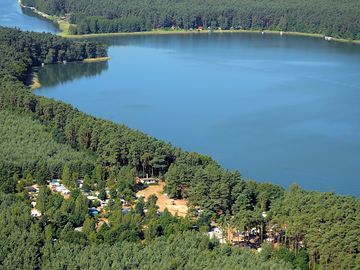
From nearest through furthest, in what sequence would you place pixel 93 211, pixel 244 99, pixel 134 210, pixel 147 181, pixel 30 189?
A: pixel 134 210 → pixel 93 211 → pixel 30 189 → pixel 147 181 → pixel 244 99

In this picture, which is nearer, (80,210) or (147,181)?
(80,210)

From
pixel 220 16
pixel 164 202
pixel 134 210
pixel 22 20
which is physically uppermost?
pixel 220 16

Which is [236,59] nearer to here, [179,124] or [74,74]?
[74,74]

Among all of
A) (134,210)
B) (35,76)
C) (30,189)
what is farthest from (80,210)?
(35,76)

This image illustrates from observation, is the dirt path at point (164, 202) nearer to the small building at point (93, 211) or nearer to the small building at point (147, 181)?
the small building at point (147, 181)

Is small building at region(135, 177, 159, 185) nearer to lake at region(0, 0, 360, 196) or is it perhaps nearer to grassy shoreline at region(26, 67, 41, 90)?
lake at region(0, 0, 360, 196)

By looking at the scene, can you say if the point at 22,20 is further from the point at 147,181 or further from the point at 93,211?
the point at 93,211

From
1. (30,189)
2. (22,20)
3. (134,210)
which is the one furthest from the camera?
(22,20)

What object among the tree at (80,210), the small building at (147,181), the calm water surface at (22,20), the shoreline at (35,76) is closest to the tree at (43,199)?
the tree at (80,210)
